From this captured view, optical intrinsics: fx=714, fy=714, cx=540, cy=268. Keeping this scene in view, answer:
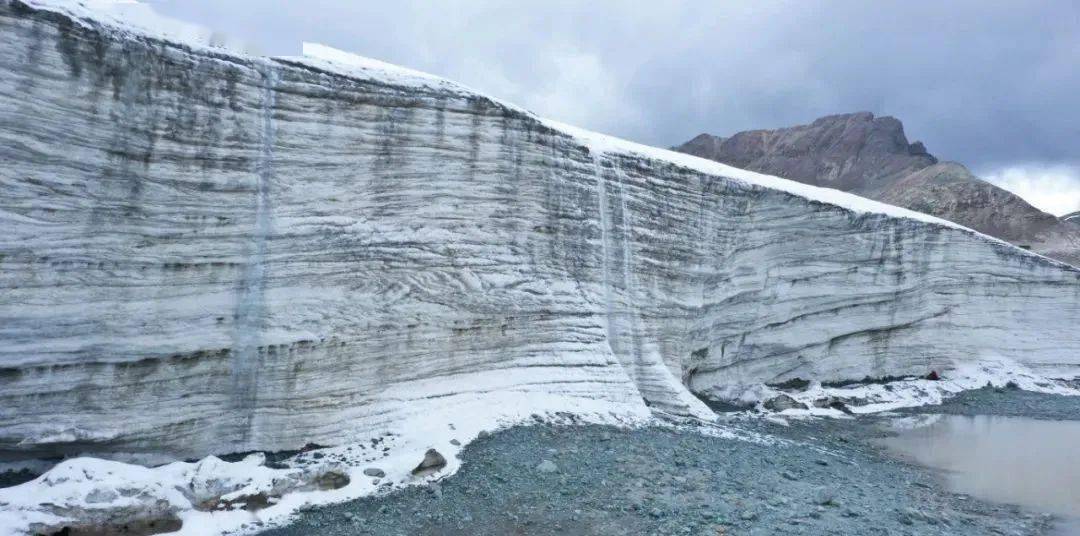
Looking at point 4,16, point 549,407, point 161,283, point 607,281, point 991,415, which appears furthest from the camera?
point 991,415

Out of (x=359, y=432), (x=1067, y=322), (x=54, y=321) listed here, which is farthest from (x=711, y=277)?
(x=1067, y=322)

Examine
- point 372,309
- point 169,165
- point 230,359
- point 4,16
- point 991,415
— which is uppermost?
point 4,16

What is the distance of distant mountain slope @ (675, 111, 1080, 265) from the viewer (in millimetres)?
47875

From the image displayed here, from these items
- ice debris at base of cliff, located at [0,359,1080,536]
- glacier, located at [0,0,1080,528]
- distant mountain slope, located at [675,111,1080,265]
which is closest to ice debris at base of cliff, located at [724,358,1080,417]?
glacier, located at [0,0,1080,528]

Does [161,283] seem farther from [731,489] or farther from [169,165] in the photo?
[731,489]

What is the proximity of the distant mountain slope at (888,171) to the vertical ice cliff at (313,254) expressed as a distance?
4035 cm

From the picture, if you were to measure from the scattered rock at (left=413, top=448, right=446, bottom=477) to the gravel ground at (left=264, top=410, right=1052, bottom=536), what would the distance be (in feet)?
1.07

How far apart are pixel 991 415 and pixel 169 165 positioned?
19.4 m

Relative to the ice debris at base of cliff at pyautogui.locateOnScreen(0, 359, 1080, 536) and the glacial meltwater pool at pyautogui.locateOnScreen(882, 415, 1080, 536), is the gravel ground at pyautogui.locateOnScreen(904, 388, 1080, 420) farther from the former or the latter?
the ice debris at base of cliff at pyautogui.locateOnScreen(0, 359, 1080, 536)

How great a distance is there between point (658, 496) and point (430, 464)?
2.99 m

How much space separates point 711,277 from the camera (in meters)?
16.6

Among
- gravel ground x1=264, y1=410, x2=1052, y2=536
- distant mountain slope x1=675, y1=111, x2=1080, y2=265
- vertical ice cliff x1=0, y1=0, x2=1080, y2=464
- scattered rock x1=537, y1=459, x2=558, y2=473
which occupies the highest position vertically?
distant mountain slope x1=675, y1=111, x2=1080, y2=265

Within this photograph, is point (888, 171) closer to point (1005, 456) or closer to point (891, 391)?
point (891, 391)

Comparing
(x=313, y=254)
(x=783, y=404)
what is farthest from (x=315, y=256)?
(x=783, y=404)
